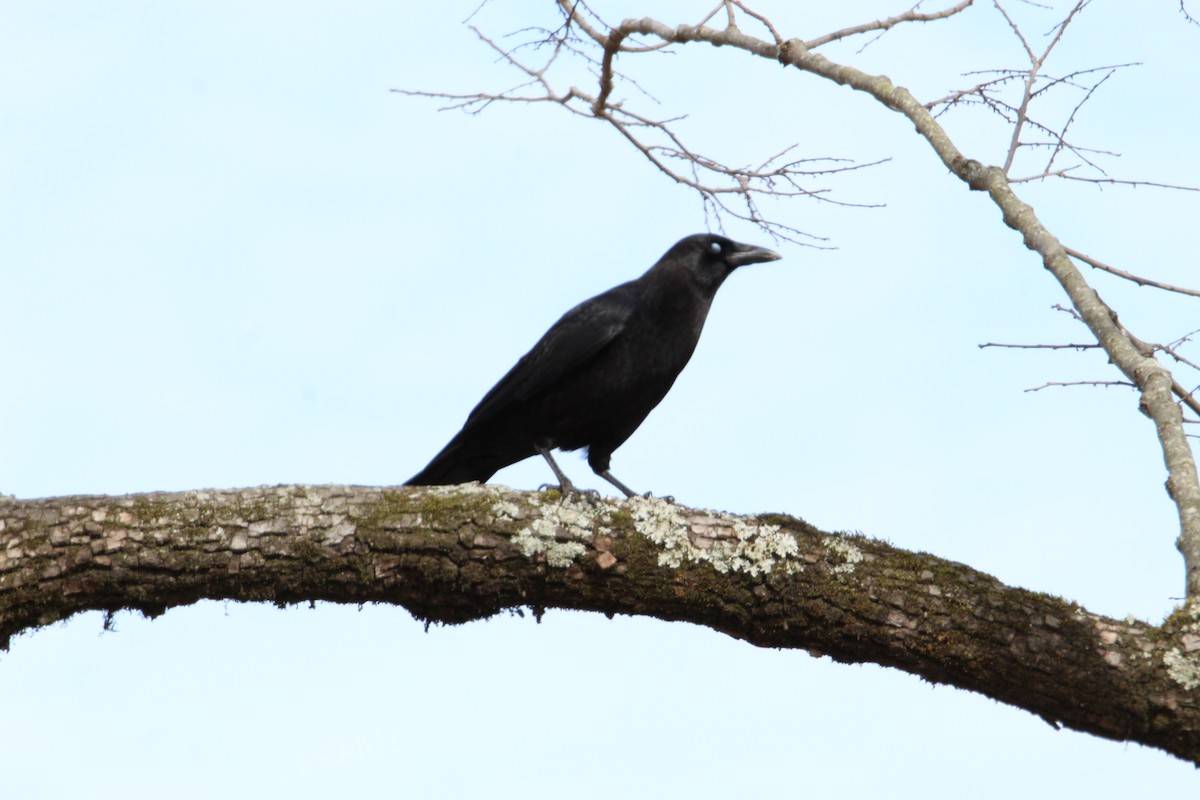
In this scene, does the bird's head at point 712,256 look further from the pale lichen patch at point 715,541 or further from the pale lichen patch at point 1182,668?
the pale lichen patch at point 1182,668

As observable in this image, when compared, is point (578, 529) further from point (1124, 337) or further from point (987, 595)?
point (1124, 337)

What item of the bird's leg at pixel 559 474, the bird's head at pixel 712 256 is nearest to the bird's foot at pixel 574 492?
the bird's leg at pixel 559 474

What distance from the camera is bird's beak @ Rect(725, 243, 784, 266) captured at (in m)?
5.86

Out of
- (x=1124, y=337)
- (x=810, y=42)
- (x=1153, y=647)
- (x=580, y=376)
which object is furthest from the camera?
(x=580, y=376)

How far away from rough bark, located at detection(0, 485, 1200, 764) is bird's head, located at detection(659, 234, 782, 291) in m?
2.36

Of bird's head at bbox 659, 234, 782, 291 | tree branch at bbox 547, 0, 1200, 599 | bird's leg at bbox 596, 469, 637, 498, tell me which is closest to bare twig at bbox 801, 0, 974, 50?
tree branch at bbox 547, 0, 1200, 599

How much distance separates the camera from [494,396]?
538 centimetres

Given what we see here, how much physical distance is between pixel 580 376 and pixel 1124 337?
220cm

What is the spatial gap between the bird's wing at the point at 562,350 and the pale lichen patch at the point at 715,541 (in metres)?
1.68

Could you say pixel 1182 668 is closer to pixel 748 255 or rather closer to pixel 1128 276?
pixel 1128 276

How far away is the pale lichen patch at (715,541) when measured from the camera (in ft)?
11.4

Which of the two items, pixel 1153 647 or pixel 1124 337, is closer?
pixel 1153 647

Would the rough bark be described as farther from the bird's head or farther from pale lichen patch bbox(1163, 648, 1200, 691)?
the bird's head

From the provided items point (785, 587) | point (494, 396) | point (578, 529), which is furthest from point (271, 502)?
point (494, 396)
